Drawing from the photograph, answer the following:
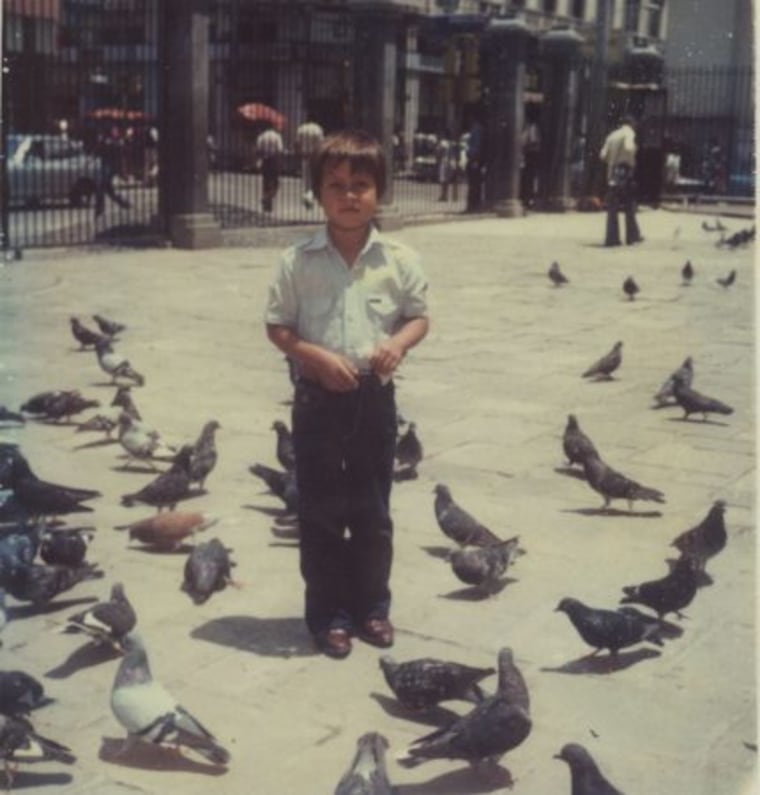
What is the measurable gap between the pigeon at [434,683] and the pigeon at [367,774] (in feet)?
1.89

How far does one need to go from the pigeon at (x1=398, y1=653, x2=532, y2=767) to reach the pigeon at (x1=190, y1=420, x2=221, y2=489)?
2.87 metres

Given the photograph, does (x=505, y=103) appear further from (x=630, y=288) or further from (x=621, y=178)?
(x=630, y=288)

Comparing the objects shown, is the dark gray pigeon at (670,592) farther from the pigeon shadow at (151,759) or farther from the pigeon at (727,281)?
the pigeon at (727,281)

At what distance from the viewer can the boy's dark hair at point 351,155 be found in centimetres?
392

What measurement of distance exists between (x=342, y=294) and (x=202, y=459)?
2274 millimetres

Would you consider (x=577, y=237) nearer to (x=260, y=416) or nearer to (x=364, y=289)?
(x=260, y=416)

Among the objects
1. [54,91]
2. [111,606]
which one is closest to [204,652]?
[111,606]

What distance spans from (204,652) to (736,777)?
1774mm

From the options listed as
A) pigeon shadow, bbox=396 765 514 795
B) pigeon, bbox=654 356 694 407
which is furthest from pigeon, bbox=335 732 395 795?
pigeon, bbox=654 356 694 407

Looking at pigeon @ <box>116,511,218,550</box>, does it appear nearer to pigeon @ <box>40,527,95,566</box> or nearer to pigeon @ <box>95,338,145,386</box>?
pigeon @ <box>40,527,95,566</box>

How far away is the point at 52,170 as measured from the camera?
67.9 feet

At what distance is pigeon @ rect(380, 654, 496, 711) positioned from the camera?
3.64 meters

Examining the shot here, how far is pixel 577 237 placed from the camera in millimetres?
21531

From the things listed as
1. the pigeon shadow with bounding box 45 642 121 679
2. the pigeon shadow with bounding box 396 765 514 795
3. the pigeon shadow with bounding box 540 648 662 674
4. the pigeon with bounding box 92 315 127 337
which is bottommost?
the pigeon shadow with bounding box 396 765 514 795
